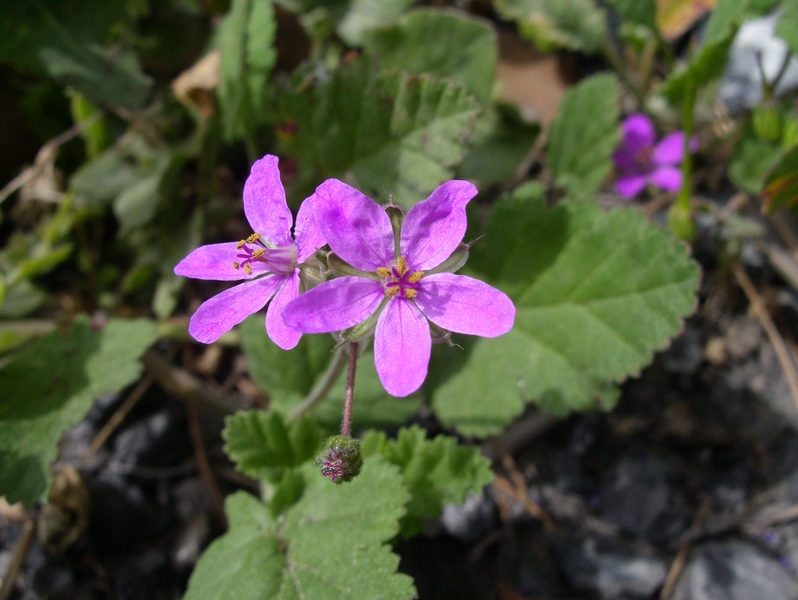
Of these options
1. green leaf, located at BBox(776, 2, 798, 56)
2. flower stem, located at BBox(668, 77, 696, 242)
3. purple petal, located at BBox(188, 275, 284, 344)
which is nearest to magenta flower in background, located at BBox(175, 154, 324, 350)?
Result: purple petal, located at BBox(188, 275, 284, 344)

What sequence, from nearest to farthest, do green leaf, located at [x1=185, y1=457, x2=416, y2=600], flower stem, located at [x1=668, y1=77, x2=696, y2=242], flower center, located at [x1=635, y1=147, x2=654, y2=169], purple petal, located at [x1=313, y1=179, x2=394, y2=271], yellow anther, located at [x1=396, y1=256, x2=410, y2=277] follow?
1. purple petal, located at [x1=313, y1=179, x2=394, y2=271]
2. yellow anther, located at [x1=396, y1=256, x2=410, y2=277]
3. green leaf, located at [x1=185, y1=457, x2=416, y2=600]
4. flower stem, located at [x1=668, y1=77, x2=696, y2=242]
5. flower center, located at [x1=635, y1=147, x2=654, y2=169]

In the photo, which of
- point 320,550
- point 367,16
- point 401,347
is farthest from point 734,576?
point 367,16

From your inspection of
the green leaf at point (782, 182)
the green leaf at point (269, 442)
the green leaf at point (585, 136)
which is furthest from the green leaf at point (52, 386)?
the green leaf at point (782, 182)

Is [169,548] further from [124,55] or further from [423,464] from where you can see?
[124,55]

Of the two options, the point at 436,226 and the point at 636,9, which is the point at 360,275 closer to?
the point at 436,226

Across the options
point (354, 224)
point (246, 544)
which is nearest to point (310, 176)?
point (354, 224)

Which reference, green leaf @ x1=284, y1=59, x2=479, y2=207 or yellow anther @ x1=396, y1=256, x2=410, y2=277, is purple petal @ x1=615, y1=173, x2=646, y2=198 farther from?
yellow anther @ x1=396, y1=256, x2=410, y2=277
